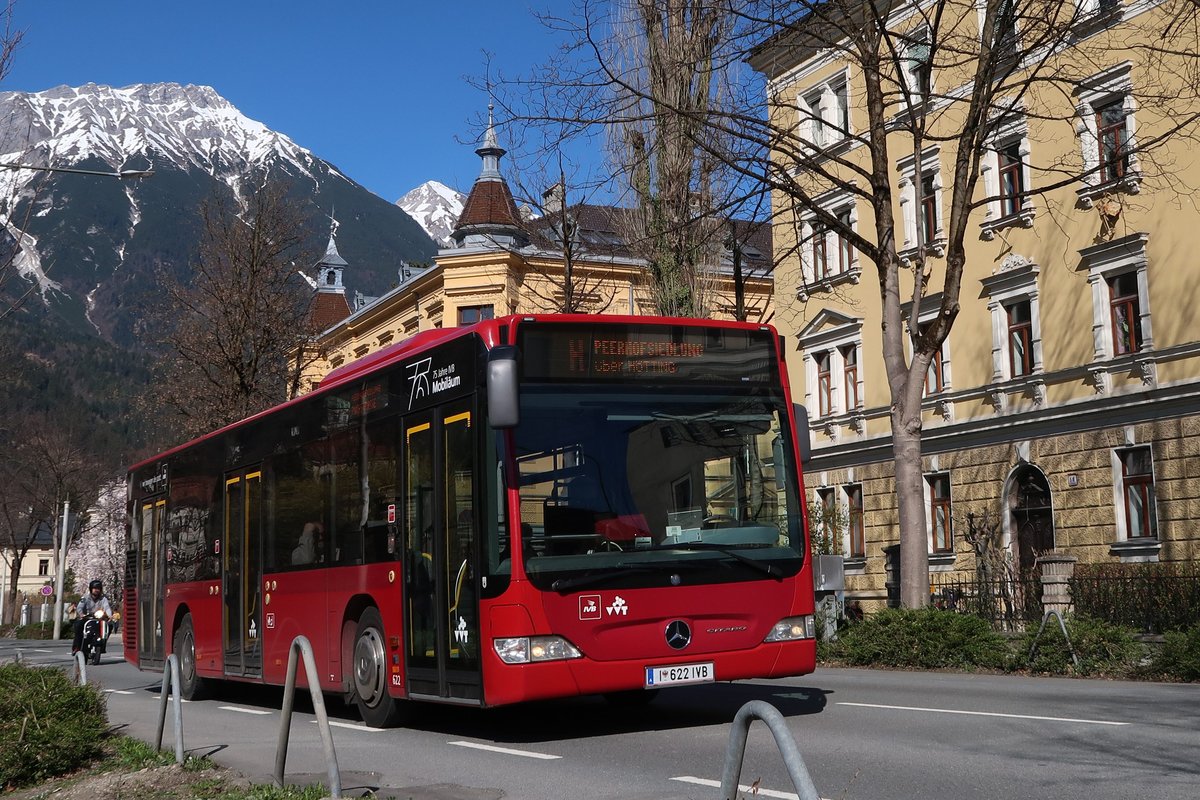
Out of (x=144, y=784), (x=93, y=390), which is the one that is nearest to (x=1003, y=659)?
(x=144, y=784)

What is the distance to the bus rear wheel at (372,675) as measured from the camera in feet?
40.5

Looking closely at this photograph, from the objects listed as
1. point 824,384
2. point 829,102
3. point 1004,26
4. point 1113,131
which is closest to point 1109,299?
point 1113,131

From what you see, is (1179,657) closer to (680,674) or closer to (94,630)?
(680,674)

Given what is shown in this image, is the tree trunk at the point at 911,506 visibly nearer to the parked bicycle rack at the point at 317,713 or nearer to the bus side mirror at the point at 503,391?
the bus side mirror at the point at 503,391

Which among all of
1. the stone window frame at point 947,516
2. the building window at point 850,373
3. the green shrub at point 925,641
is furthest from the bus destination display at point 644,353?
the building window at point 850,373

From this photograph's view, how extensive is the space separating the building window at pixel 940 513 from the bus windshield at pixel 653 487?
25.5m

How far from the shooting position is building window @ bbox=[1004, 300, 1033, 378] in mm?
33438

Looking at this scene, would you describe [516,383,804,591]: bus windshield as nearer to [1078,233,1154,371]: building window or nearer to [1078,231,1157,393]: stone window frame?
[1078,231,1157,393]: stone window frame

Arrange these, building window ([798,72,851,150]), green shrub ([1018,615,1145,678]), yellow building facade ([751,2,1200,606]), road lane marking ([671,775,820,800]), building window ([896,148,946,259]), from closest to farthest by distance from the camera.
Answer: road lane marking ([671,775,820,800]) → green shrub ([1018,615,1145,678]) → yellow building facade ([751,2,1200,606]) → building window ([896,148,946,259]) → building window ([798,72,851,150])

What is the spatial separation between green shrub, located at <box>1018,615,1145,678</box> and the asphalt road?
85 centimetres

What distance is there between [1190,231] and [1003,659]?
15.2 m

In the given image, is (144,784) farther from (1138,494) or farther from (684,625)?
(1138,494)

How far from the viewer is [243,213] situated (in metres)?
43.0

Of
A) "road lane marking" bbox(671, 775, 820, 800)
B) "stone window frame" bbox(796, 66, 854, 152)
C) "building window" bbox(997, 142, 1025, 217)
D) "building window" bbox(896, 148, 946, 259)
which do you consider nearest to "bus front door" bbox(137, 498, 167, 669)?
"road lane marking" bbox(671, 775, 820, 800)
